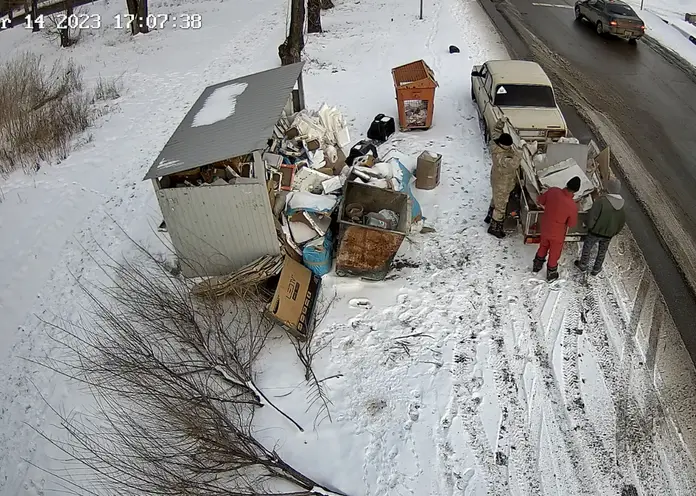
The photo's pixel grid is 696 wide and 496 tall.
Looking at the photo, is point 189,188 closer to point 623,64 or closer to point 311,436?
point 311,436

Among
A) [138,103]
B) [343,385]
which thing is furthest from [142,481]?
[138,103]

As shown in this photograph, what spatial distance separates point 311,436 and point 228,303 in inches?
88.4

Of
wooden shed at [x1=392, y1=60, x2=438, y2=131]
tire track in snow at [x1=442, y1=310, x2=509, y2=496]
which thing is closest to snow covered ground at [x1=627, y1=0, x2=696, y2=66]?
wooden shed at [x1=392, y1=60, x2=438, y2=131]

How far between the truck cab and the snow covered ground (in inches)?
297

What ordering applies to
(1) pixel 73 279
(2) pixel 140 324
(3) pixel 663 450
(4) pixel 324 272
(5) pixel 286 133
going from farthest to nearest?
1. (5) pixel 286 133
2. (1) pixel 73 279
3. (4) pixel 324 272
4. (2) pixel 140 324
5. (3) pixel 663 450

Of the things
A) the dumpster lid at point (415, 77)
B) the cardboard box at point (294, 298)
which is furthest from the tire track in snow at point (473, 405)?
the dumpster lid at point (415, 77)

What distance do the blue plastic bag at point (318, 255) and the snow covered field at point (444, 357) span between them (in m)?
0.30

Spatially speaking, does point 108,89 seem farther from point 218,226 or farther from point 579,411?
point 579,411

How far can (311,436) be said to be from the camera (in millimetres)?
6062

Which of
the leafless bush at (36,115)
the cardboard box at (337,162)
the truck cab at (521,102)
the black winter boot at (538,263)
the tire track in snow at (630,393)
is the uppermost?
the truck cab at (521,102)

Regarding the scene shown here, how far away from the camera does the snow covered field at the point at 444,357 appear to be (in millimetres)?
5742

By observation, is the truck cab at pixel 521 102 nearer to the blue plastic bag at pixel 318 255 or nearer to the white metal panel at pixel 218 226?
the blue plastic bag at pixel 318 255

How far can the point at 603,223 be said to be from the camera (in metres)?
7.41

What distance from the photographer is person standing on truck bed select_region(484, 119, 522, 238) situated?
8242 millimetres
